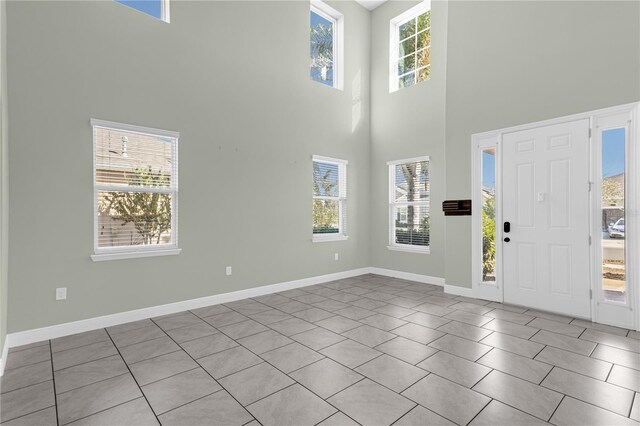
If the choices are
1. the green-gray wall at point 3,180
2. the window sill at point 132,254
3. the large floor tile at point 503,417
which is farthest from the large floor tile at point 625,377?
the green-gray wall at point 3,180

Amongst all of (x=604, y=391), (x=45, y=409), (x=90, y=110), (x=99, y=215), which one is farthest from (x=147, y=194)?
(x=604, y=391)

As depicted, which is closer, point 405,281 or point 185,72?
point 185,72

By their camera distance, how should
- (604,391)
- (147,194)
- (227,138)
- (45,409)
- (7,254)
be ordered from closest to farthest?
(45,409), (604,391), (7,254), (147,194), (227,138)

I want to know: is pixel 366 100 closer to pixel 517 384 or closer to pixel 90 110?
pixel 90 110

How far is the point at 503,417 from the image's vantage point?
205 cm

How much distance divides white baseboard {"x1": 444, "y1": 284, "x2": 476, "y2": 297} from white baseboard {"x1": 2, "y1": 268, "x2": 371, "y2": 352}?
85.8 inches

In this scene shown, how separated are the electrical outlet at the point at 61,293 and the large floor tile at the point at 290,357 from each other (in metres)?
2.23

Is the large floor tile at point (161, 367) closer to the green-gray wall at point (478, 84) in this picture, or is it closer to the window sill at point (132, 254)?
the window sill at point (132, 254)

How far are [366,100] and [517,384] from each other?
5.56 metres

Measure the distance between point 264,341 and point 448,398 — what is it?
1.73 meters

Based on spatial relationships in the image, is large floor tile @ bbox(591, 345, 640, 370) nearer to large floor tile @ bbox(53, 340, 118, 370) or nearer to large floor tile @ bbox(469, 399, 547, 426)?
large floor tile @ bbox(469, 399, 547, 426)

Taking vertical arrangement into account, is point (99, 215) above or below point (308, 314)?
above

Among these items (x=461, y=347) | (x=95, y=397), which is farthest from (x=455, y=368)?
(x=95, y=397)

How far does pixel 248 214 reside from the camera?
16.1 ft
